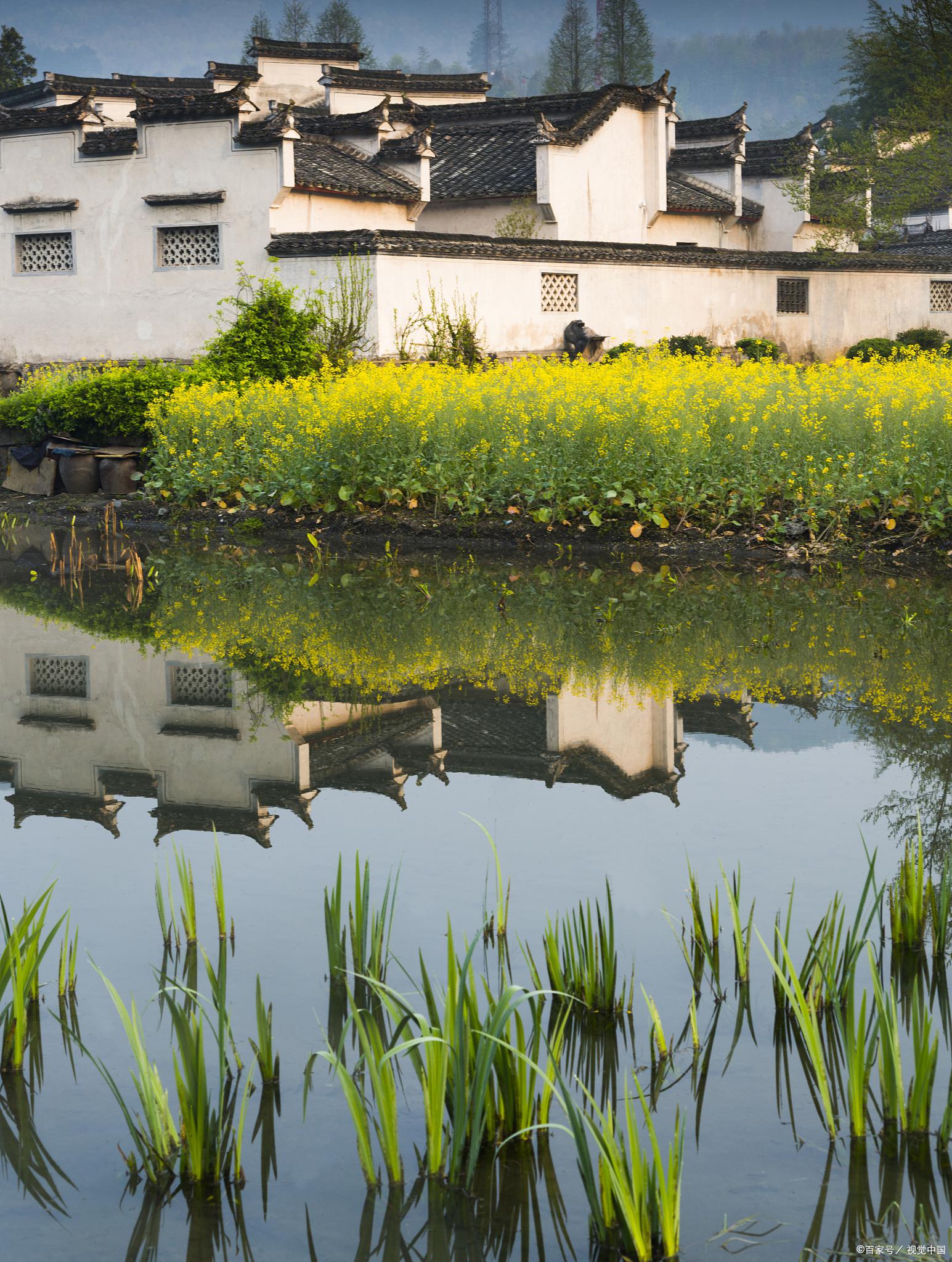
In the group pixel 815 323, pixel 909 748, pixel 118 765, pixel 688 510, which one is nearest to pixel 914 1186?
pixel 909 748

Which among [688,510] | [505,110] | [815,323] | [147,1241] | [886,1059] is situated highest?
[505,110]

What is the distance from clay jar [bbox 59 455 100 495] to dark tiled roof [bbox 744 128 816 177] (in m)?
23.7

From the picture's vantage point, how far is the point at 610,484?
1281cm

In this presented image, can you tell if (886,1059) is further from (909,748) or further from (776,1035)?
(909,748)

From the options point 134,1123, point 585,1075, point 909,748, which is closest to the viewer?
point 134,1123

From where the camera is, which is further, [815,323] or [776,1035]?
[815,323]

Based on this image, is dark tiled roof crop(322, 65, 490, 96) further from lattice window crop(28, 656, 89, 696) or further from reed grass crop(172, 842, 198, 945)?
reed grass crop(172, 842, 198, 945)

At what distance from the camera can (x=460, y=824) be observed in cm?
602

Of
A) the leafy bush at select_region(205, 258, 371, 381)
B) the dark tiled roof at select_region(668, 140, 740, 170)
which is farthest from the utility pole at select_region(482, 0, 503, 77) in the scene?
the leafy bush at select_region(205, 258, 371, 381)

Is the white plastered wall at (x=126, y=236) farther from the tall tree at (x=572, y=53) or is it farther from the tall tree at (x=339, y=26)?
the tall tree at (x=339, y=26)

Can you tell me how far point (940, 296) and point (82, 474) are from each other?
2402 cm

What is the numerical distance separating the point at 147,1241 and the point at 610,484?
10.2 meters

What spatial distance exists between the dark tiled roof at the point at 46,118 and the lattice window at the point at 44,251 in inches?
68.7

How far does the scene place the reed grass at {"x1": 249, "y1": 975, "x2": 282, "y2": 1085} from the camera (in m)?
3.62
